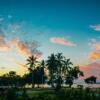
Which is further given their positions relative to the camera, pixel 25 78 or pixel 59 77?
pixel 25 78

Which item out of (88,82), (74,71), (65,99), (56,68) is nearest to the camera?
(65,99)

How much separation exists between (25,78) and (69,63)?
26975 mm

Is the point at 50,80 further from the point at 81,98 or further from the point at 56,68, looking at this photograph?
the point at 81,98

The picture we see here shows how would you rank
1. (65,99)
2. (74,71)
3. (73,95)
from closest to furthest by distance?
(65,99) → (73,95) → (74,71)

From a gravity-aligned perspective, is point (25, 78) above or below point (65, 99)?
above

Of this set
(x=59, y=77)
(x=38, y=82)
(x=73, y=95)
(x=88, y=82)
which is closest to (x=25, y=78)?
(x=38, y=82)

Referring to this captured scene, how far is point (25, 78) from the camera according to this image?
154000 mm

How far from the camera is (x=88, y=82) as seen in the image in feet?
634

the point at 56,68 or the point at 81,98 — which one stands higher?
the point at 56,68

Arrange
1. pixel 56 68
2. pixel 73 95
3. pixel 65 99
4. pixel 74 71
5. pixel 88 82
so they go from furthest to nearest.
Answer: pixel 88 82
pixel 74 71
pixel 56 68
pixel 73 95
pixel 65 99


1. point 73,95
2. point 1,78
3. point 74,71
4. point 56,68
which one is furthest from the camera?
point 1,78

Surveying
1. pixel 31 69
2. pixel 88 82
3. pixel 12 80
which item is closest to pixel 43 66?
pixel 31 69

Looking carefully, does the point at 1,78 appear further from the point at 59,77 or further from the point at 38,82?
the point at 59,77

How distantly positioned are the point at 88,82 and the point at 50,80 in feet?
182
